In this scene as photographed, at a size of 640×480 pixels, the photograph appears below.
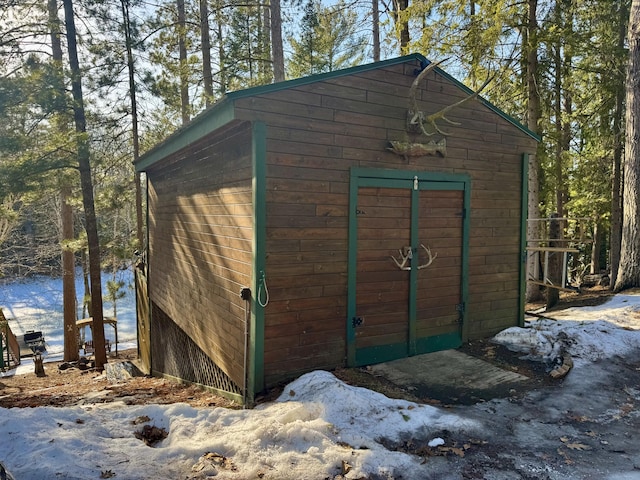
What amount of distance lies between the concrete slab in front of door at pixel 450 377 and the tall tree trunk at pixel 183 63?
10.7 m

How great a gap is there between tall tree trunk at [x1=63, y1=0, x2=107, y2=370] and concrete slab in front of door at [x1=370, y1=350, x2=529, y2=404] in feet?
24.8

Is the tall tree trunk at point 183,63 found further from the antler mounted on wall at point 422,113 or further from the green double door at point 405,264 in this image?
the green double door at point 405,264

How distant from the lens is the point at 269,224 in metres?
3.85

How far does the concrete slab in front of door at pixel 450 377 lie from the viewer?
3.88m

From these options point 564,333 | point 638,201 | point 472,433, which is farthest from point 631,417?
point 638,201

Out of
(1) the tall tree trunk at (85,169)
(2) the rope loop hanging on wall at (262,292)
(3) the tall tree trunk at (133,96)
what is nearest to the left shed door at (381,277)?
(2) the rope loop hanging on wall at (262,292)

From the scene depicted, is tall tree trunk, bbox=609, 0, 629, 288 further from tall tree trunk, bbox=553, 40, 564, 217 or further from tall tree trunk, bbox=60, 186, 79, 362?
tall tree trunk, bbox=60, 186, 79, 362

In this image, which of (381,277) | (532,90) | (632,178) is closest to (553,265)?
(632,178)

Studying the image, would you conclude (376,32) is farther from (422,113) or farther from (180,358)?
(180,358)

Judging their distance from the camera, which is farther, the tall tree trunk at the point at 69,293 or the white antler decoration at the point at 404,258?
the tall tree trunk at the point at 69,293

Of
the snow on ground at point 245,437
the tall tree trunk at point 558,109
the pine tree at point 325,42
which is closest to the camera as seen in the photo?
the snow on ground at point 245,437

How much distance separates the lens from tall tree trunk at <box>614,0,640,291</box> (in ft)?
26.0

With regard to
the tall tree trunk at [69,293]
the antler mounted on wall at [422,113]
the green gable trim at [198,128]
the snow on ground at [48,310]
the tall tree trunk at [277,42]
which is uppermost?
the tall tree trunk at [277,42]

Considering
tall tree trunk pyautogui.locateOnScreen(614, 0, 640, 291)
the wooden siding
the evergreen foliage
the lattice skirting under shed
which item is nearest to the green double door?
the wooden siding
